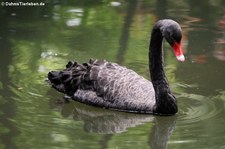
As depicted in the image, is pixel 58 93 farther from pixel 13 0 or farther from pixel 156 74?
pixel 13 0

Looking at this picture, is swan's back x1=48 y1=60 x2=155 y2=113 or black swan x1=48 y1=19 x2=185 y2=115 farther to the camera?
swan's back x1=48 y1=60 x2=155 y2=113

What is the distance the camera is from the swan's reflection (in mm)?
5312

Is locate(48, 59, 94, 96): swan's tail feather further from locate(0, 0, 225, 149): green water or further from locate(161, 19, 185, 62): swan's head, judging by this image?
locate(161, 19, 185, 62): swan's head

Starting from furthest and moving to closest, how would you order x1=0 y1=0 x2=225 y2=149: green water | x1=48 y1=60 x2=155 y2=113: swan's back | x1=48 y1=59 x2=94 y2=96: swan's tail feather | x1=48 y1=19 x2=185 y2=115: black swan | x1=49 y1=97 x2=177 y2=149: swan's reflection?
1. x1=48 y1=59 x2=94 y2=96: swan's tail feather
2. x1=48 y1=60 x2=155 y2=113: swan's back
3. x1=48 y1=19 x2=185 y2=115: black swan
4. x1=49 y1=97 x2=177 y2=149: swan's reflection
5. x1=0 y1=0 x2=225 y2=149: green water

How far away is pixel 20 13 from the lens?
9125 millimetres

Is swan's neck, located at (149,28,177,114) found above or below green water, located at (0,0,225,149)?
above

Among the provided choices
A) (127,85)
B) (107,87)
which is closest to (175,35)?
(127,85)

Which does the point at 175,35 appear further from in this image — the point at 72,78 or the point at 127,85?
the point at 72,78

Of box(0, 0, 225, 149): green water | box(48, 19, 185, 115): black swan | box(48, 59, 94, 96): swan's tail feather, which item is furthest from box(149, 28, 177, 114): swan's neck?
box(48, 59, 94, 96): swan's tail feather

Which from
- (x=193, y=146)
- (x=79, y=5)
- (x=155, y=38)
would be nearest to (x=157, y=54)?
(x=155, y=38)

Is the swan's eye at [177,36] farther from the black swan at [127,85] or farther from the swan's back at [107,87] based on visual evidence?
the swan's back at [107,87]

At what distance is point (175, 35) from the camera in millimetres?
5297

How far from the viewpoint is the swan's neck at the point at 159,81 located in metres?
5.62

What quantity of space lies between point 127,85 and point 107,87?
0.65 feet
